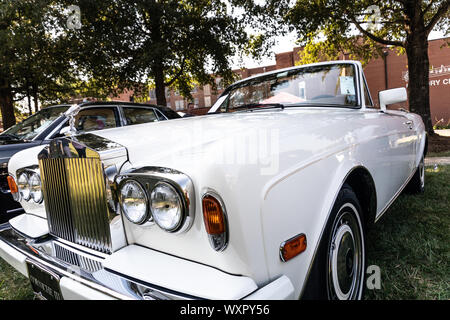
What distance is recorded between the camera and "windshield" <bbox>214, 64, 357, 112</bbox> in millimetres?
2490

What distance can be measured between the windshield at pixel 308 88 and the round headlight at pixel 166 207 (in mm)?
1555

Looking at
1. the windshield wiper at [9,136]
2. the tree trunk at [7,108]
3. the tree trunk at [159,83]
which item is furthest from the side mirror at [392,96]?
the tree trunk at [7,108]

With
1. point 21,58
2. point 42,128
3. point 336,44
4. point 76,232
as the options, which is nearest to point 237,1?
point 336,44

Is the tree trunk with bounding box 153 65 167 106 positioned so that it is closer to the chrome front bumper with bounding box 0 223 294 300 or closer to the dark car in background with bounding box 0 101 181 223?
the dark car in background with bounding box 0 101 181 223

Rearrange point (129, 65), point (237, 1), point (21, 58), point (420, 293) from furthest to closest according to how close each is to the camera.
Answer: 1. point (129, 65)
2. point (237, 1)
3. point (21, 58)
4. point (420, 293)

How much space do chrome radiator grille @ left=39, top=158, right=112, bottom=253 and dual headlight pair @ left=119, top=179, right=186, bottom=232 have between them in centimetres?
16

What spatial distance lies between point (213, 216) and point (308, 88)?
1.84m

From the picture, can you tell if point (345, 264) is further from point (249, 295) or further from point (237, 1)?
point (237, 1)

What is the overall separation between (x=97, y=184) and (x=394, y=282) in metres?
1.89

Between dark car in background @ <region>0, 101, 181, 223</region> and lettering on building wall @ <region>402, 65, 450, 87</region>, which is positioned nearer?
dark car in background @ <region>0, 101, 181, 223</region>

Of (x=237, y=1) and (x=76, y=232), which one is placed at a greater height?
(x=237, y=1)

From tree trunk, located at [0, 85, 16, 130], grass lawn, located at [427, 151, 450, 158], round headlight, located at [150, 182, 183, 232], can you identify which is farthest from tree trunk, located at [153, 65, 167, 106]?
round headlight, located at [150, 182, 183, 232]

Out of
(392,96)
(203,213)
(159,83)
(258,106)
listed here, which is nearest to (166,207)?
(203,213)
